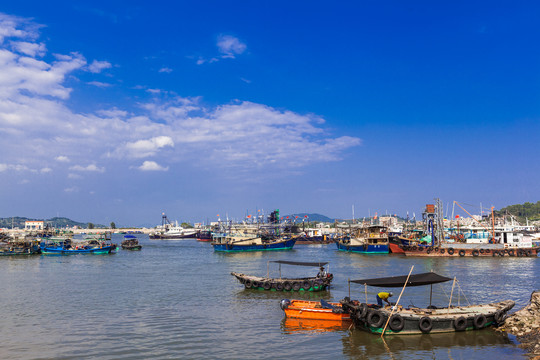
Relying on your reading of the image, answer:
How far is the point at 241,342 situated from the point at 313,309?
5432 millimetres

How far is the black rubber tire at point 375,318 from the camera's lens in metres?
21.5

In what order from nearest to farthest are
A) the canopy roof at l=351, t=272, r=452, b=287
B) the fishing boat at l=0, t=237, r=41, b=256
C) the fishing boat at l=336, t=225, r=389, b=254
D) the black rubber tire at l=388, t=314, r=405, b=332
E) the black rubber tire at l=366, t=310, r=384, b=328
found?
the black rubber tire at l=388, t=314, r=405, b=332 < the black rubber tire at l=366, t=310, r=384, b=328 < the canopy roof at l=351, t=272, r=452, b=287 < the fishing boat at l=0, t=237, r=41, b=256 < the fishing boat at l=336, t=225, r=389, b=254

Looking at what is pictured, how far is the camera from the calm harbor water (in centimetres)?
1977

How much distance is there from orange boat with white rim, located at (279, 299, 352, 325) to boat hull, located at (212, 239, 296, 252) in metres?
60.3

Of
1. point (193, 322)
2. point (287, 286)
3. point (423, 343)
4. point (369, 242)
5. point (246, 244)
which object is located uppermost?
point (369, 242)

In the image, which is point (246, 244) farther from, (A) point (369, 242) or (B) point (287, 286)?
(B) point (287, 286)

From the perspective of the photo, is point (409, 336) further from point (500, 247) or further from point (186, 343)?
point (500, 247)

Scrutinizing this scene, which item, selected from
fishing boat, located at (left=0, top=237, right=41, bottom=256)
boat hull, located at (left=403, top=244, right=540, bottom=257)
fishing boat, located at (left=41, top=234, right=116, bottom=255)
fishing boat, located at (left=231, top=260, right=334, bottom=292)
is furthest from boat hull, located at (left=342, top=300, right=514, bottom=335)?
fishing boat, located at (left=0, top=237, right=41, bottom=256)

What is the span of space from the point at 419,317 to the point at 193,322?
1308 cm

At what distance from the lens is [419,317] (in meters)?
21.4

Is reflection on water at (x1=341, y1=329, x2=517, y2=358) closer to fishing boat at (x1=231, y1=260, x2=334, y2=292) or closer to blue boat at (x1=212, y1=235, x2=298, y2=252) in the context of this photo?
fishing boat at (x1=231, y1=260, x2=334, y2=292)

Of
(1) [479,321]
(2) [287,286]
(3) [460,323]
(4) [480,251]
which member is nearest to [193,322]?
(2) [287,286]

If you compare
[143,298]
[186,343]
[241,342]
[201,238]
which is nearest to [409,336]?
[241,342]

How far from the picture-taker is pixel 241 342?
21.2m
